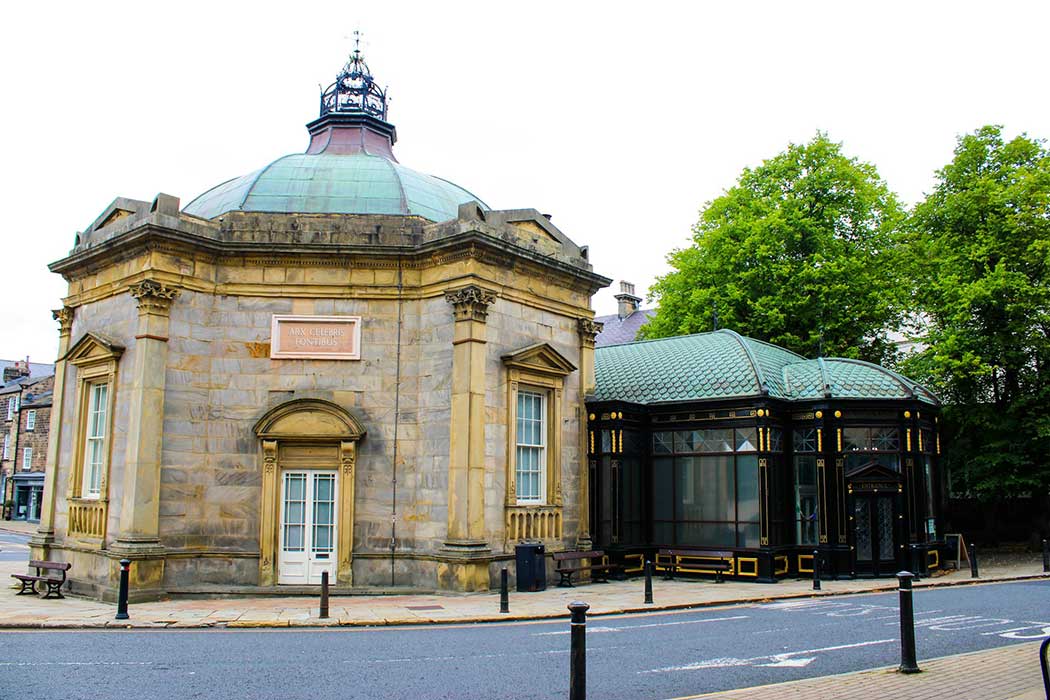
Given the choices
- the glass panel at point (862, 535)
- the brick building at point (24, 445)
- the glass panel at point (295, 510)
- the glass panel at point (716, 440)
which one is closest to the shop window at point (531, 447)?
the glass panel at point (716, 440)

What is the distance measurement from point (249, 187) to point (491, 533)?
9611 millimetres

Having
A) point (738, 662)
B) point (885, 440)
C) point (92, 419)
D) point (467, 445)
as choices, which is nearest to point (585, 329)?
point (467, 445)

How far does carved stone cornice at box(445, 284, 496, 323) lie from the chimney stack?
39.3 m

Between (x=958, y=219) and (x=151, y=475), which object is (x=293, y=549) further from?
(x=958, y=219)

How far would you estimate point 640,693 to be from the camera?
8.71 metres

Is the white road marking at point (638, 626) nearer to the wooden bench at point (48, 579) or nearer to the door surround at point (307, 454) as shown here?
the door surround at point (307, 454)

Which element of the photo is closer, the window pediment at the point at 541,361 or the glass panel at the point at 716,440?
the window pediment at the point at 541,361

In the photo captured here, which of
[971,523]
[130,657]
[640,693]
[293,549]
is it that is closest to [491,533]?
[293,549]

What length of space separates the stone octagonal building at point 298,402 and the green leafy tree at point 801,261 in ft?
45.2

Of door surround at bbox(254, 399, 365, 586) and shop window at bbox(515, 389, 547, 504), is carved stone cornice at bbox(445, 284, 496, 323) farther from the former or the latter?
door surround at bbox(254, 399, 365, 586)

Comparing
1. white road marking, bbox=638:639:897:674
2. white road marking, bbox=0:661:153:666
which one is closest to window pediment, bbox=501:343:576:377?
white road marking, bbox=638:639:897:674

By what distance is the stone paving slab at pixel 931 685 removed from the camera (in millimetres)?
8242

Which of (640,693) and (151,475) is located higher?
(151,475)

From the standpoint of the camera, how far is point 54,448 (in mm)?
20453
